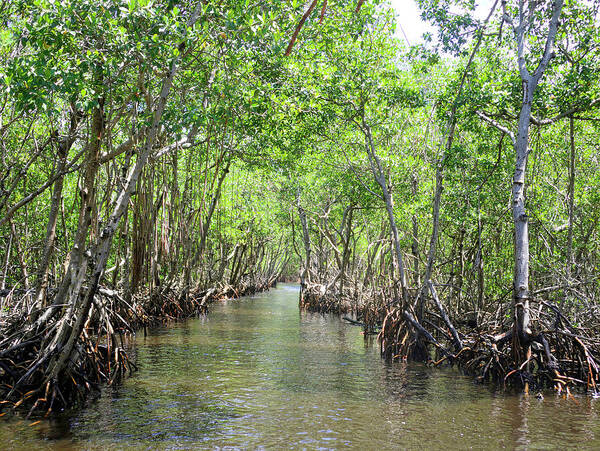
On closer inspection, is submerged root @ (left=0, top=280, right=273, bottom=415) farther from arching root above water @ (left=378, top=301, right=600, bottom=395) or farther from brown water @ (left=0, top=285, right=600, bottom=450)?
arching root above water @ (left=378, top=301, right=600, bottom=395)

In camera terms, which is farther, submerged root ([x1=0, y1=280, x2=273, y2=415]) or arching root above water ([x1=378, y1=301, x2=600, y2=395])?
arching root above water ([x1=378, y1=301, x2=600, y2=395])

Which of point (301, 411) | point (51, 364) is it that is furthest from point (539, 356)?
point (51, 364)

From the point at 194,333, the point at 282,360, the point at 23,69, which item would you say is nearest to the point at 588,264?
the point at 282,360

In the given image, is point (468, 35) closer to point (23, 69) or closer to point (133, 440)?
point (23, 69)

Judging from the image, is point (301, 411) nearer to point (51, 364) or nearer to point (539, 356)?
point (51, 364)

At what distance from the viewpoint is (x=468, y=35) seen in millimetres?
8805

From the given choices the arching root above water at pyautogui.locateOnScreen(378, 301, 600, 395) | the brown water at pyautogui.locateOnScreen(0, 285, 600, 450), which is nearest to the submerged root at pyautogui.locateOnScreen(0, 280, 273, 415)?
the brown water at pyautogui.locateOnScreen(0, 285, 600, 450)

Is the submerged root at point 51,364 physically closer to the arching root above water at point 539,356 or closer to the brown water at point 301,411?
the brown water at point 301,411

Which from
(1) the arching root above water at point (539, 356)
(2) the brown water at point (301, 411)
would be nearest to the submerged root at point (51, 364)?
(2) the brown water at point (301, 411)

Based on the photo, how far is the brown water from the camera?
5715mm

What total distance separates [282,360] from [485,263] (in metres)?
6.89

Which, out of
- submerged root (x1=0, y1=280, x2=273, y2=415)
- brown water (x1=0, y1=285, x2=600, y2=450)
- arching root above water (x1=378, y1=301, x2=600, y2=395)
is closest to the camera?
brown water (x1=0, y1=285, x2=600, y2=450)

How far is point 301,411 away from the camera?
22.7ft

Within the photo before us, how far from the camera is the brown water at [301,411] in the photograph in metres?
5.71
